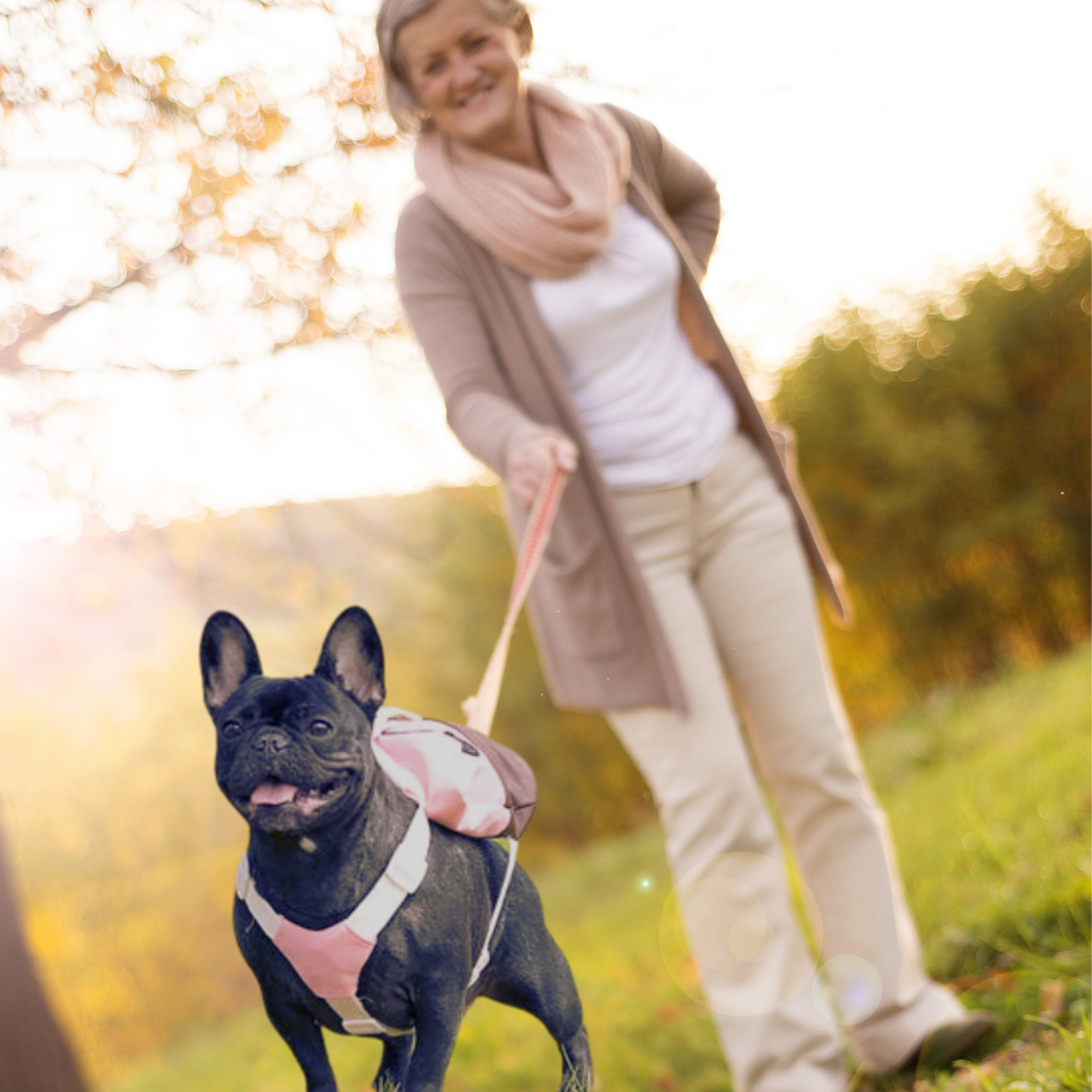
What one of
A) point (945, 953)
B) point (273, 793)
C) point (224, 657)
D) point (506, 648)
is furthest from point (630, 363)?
point (945, 953)

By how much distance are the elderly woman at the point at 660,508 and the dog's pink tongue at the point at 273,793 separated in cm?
70

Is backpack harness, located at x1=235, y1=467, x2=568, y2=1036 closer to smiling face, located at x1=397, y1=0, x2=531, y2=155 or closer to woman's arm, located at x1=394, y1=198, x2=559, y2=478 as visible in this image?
woman's arm, located at x1=394, y1=198, x2=559, y2=478

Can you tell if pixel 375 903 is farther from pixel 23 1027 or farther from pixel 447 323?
pixel 23 1027

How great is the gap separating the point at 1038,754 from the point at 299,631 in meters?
3.53

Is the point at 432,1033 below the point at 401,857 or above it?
below

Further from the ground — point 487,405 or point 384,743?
point 487,405

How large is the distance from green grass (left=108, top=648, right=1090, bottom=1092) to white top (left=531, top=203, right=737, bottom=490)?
880mm

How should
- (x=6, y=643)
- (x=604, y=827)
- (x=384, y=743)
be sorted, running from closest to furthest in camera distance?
(x=384, y=743), (x=6, y=643), (x=604, y=827)

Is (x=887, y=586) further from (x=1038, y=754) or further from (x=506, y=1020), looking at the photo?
(x=506, y=1020)

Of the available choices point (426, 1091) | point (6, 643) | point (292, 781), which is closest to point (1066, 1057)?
point (426, 1091)

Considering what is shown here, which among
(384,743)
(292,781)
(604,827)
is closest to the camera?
(292,781)

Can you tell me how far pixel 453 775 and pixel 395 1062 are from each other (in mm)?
343

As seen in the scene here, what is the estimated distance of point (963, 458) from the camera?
761 cm

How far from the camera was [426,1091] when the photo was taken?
3.34ft
